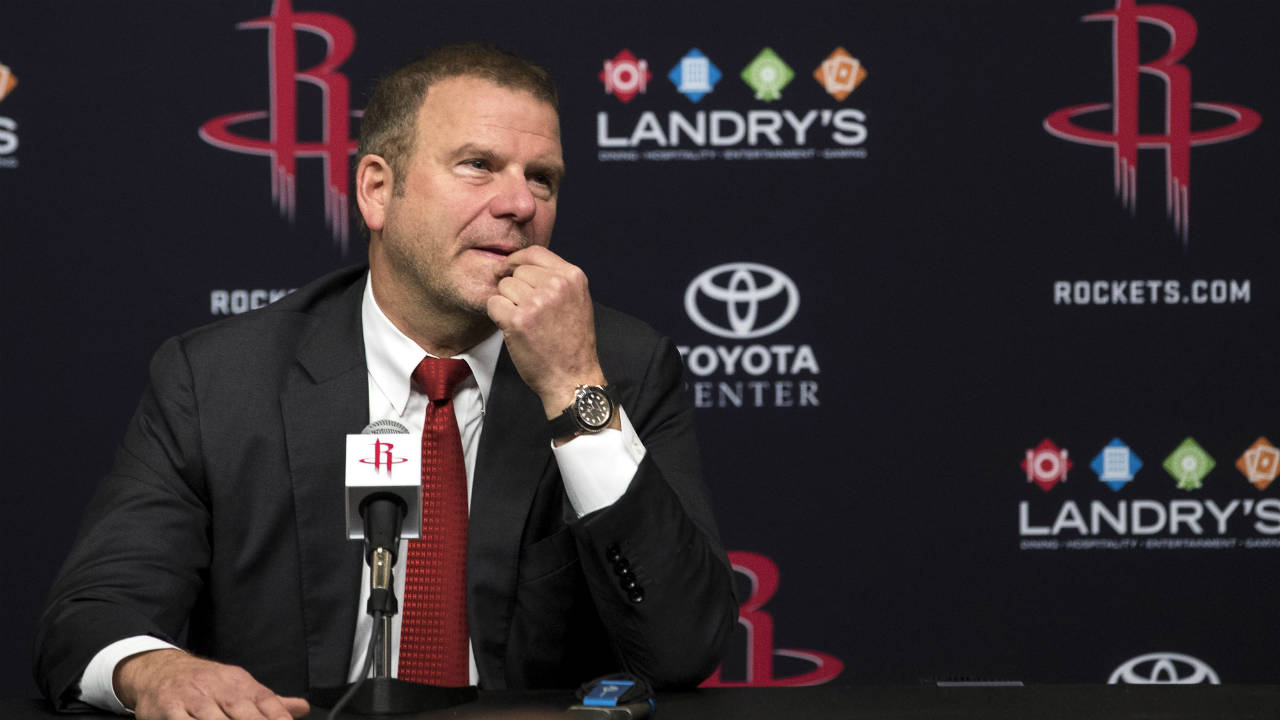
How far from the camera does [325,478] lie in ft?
6.10

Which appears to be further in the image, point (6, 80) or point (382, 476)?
point (6, 80)

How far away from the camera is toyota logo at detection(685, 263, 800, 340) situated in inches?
124

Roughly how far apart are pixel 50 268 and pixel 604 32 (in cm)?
142

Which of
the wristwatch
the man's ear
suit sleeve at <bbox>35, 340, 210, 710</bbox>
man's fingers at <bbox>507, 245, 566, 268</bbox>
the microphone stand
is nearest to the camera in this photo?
the microphone stand

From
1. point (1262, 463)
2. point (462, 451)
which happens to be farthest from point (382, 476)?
point (1262, 463)

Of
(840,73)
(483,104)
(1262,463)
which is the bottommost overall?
(1262,463)

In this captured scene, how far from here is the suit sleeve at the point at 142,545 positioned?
1.60 meters

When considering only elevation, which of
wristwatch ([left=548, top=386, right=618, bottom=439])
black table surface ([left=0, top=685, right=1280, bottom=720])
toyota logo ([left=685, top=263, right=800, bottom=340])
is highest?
toyota logo ([left=685, top=263, right=800, bottom=340])

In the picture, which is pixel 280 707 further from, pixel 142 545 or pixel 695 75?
pixel 695 75

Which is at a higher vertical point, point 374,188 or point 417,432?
point 374,188

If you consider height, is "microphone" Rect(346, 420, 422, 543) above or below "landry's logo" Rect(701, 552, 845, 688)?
above

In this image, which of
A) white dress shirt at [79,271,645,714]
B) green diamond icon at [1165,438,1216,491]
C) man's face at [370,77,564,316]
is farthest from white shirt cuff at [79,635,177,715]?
green diamond icon at [1165,438,1216,491]

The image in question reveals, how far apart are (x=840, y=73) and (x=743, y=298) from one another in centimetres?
58

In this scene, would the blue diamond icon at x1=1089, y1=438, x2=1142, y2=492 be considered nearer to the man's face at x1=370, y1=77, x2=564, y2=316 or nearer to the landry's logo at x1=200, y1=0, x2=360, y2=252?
the man's face at x1=370, y1=77, x2=564, y2=316
